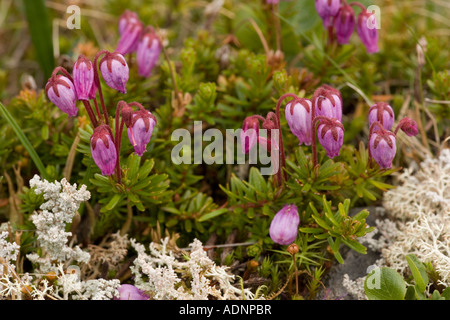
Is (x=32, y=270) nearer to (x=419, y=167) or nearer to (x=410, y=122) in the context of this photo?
(x=410, y=122)

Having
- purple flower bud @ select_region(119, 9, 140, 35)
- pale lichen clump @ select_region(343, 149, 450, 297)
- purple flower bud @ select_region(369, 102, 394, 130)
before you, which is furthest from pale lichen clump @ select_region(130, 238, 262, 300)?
purple flower bud @ select_region(119, 9, 140, 35)

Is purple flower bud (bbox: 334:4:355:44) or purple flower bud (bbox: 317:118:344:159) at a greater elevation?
purple flower bud (bbox: 334:4:355:44)

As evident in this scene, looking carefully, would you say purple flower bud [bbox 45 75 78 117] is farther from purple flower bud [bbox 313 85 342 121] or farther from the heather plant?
purple flower bud [bbox 313 85 342 121]

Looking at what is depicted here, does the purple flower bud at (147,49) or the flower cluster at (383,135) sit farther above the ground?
the purple flower bud at (147,49)

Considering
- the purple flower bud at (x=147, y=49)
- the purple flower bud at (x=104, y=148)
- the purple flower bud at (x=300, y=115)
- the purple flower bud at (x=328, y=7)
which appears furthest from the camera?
the purple flower bud at (x=147, y=49)

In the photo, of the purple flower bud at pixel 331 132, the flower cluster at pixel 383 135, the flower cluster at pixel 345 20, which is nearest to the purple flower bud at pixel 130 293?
the purple flower bud at pixel 331 132

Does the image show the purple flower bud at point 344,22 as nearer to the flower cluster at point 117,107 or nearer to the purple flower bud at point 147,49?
the purple flower bud at point 147,49
